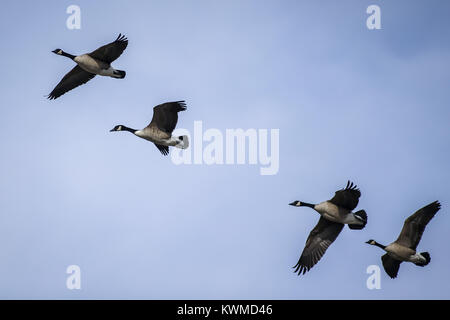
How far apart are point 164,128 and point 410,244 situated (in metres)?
7.21

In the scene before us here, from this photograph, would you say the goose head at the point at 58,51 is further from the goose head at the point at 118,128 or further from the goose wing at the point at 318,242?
the goose wing at the point at 318,242

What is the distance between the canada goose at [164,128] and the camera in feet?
65.8

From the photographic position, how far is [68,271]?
2202 centimetres

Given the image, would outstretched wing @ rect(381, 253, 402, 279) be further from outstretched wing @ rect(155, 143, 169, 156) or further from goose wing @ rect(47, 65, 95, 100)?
goose wing @ rect(47, 65, 95, 100)

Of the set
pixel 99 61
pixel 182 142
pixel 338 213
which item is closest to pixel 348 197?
pixel 338 213

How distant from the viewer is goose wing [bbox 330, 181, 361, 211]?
18.8 meters

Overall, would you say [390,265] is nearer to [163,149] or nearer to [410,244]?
[410,244]

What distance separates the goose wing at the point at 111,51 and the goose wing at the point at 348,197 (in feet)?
22.1

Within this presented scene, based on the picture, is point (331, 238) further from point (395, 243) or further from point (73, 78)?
point (73, 78)
